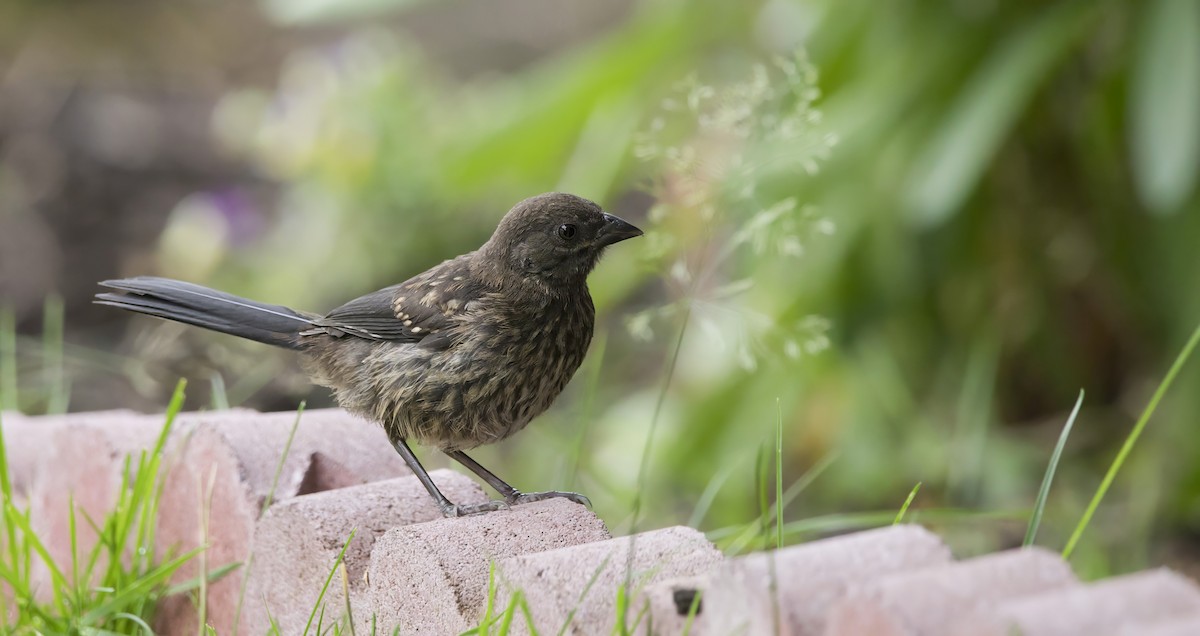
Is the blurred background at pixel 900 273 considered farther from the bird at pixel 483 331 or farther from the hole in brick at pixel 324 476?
the hole in brick at pixel 324 476

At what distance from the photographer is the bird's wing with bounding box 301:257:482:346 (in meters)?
2.82

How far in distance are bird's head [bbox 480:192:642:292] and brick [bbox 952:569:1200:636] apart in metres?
1.53

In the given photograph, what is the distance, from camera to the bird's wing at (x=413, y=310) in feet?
9.24

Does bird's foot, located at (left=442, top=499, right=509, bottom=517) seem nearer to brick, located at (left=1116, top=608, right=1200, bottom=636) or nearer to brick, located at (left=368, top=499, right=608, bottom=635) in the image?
brick, located at (left=368, top=499, right=608, bottom=635)

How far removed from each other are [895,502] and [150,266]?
417cm

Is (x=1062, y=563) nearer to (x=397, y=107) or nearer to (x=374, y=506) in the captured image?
(x=374, y=506)

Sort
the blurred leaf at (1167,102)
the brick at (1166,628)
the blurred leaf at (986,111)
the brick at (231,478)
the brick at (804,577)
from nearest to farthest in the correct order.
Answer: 1. the brick at (1166,628)
2. the brick at (804,577)
3. the brick at (231,478)
4. the blurred leaf at (1167,102)
5. the blurred leaf at (986,111)

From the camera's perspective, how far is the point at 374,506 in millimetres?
2281

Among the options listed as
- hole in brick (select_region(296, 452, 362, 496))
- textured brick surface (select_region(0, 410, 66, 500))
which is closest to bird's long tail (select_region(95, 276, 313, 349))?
textured brick surface (select_region(0, 410, 66, 500))

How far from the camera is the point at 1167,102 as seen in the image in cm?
364

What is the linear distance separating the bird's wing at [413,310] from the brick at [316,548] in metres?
0.53

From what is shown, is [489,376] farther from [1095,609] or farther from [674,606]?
[1095,609]

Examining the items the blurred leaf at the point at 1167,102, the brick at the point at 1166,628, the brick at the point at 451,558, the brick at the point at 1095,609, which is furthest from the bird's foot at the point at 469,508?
the blurred leaf at the point at 1167,102

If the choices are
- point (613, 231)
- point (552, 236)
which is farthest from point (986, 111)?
point (552, 236)
